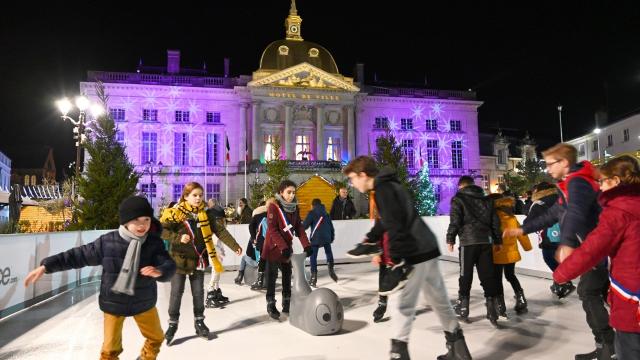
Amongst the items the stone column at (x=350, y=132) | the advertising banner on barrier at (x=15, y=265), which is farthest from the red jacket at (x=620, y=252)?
the stone column at (x=350, y=132)

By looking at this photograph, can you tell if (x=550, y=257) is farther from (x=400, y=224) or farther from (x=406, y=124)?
(x=406, y=124)

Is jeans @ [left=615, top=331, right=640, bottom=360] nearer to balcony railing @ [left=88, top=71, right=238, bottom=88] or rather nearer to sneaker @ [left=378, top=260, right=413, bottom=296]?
sneaker @ [left=378, top=260, right=413, bottom=296]

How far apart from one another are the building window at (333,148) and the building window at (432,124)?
9508 millimetres

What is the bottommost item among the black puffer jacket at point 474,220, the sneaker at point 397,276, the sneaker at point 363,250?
the sneaker at point 397,276

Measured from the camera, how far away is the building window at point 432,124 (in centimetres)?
4556

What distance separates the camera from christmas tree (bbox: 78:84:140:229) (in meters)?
15.6

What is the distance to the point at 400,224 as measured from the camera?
3.93 m

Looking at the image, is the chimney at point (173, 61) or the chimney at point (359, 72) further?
the chimney at point (359, 72)

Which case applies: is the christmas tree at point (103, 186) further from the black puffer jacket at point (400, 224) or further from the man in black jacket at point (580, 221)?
the man in black jacket at point (580, 221)

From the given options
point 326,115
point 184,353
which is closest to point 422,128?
point 326,115

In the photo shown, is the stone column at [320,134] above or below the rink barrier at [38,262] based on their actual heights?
above

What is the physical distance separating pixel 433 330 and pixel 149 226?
3.83 metres

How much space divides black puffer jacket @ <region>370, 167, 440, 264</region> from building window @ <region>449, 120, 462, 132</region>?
44.3 m

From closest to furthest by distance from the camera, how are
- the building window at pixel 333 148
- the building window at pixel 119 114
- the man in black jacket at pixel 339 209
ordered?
the man in black jacket at pixel 339 209, the building window at pixel 119 114, the building window at pixel 333 148
